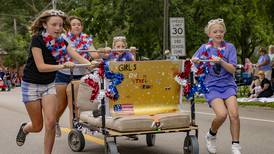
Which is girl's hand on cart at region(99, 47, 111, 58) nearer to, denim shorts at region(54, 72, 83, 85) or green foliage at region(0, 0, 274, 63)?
denim shorts at region(54, 72, 83, 85)

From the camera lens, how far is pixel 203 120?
12156 mm

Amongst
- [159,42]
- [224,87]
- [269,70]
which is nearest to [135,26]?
[159,42]

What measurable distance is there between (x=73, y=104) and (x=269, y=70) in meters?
10.8

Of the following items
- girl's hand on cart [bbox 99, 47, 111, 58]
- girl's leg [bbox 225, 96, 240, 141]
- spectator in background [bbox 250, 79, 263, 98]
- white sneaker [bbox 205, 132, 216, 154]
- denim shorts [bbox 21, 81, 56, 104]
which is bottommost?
spectator in background [bbox 250, 79, 263, 98]

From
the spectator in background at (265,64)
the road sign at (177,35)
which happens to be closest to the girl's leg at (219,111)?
the spectator in background at (265,64)

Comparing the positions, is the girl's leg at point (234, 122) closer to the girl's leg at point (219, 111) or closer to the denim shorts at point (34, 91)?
the girl's leg at point (219, 111)

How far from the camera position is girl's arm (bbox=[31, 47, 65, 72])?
6184 millimetres

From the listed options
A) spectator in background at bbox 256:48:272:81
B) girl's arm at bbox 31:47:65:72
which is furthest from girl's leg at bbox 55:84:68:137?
spectator in background at bbox 256:48:272:81

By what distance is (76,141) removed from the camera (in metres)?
8.10

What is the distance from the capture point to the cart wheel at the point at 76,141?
26.1 feet

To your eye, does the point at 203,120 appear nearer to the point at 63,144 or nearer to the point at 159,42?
the point at 63,144

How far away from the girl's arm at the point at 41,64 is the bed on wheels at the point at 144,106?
713 millimetres

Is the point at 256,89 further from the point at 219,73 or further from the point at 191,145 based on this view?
the point at 191,145

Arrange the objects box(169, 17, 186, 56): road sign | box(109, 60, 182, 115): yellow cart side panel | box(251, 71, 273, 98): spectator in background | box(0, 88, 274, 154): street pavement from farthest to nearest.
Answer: box(169, 17, 186, 56): road sign
box(251, 71, 273, 98): spectator in background
box(0, 88, 274, 154): street pavement
box(109, 60, 182, 115): yellow cart side panel
